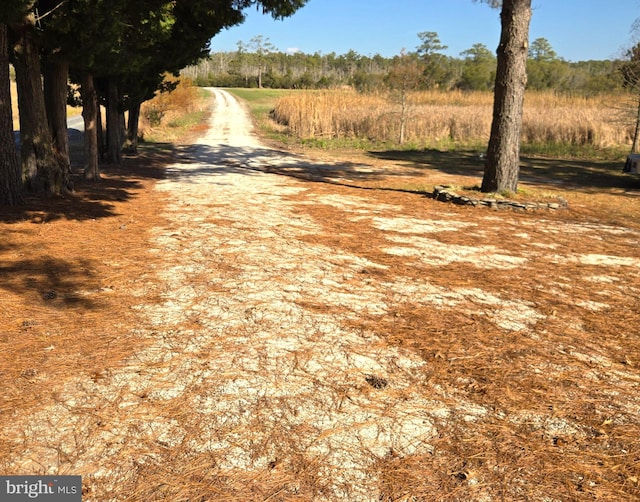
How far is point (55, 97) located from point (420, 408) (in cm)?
887

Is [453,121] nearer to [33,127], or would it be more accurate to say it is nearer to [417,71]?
[417,71]

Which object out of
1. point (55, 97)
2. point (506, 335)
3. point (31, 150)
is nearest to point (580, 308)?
point (506, 335)

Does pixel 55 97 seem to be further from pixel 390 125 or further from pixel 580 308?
pixel 390 125

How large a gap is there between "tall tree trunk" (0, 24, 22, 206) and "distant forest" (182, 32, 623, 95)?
26.1 ft

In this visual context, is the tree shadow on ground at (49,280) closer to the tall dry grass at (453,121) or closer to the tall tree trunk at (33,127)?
the tall tree trunk at (33,127)

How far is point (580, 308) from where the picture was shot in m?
4.40

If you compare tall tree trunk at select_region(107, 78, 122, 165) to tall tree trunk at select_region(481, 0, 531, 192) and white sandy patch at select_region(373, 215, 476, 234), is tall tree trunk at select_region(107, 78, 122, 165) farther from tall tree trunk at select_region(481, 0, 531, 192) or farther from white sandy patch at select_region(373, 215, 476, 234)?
tall tree trunk at select_region(481, 0, 531, 192)

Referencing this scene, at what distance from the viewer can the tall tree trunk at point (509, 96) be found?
30.6 ft

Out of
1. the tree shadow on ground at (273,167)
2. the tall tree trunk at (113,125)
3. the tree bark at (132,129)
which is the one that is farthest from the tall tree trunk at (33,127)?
the tree bark at (132,129)

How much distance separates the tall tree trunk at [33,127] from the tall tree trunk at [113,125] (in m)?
5.07

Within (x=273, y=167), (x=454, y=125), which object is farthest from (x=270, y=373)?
(x=454, y=125)

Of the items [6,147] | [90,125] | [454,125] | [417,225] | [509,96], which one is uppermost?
[454,125]

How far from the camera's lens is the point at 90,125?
10.8 meters

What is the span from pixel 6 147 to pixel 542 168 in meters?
14.4
